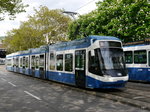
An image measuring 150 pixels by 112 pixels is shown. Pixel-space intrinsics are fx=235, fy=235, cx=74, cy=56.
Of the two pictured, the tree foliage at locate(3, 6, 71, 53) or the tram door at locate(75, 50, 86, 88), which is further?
the tree foliage at locate(3, 6, 71, 53)

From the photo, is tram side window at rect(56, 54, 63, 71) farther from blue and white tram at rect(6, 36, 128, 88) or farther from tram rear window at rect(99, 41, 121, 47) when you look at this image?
tram rear window at rect(99, 41, 121, 47)

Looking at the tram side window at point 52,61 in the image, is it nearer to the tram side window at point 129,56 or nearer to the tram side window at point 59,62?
the tram side window at point 59,62

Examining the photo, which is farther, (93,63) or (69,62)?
(69,62)

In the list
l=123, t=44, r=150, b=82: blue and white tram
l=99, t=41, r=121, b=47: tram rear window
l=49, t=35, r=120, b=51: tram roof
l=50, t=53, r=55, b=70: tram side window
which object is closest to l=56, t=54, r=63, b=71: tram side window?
l=49, t=35, r=120, b=51: tram roof

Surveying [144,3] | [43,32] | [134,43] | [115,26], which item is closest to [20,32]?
[43,32]

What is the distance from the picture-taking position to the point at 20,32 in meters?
52.1

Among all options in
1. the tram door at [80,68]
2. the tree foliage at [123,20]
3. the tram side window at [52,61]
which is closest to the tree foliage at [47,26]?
the tree foliage at [123,20]

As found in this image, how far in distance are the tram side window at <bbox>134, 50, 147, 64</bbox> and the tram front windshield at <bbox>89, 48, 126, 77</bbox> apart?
4.99 metres

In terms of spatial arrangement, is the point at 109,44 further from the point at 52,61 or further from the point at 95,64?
the point at 52,61

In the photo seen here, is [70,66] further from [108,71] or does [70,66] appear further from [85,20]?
[85,20]

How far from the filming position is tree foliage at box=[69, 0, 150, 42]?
2417 centimetres

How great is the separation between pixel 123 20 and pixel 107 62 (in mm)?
15538

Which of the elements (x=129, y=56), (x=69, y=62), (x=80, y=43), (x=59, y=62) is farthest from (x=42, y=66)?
(x=80, y=43)

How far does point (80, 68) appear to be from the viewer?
1362 cm
